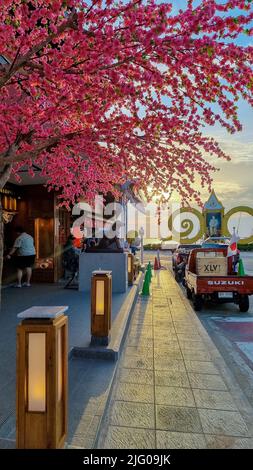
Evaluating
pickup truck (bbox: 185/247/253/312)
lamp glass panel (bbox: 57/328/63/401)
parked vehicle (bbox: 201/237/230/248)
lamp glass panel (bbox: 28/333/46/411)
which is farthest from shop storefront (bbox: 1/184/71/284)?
lamp glass panel (bbox: 28/333/46/411)

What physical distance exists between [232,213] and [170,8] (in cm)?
2164

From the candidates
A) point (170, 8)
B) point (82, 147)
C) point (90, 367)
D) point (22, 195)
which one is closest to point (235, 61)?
point (170, 8)

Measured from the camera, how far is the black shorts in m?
11.3

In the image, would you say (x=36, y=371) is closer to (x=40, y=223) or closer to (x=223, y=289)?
(x=223, y=289)

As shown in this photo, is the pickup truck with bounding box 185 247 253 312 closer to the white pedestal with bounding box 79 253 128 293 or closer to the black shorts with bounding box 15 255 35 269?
the white pedestal with bounding box 79 253 128 293

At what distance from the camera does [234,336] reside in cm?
704

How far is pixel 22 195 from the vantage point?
523 inches

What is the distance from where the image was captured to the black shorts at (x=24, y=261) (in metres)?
11.3

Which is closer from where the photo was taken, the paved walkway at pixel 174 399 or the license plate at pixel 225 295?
the paved walkway at pixel 174 399

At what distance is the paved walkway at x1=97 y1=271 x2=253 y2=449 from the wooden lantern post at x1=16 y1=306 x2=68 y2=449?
79 centimetres

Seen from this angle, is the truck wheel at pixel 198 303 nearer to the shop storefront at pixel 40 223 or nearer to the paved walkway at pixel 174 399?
the paved walkway at pixel 174 399

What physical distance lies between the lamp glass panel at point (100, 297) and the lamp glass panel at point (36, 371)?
2.88m

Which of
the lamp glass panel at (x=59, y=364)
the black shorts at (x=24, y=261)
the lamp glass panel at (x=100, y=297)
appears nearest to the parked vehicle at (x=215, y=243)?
the black shorts at (x=24, y=261)
